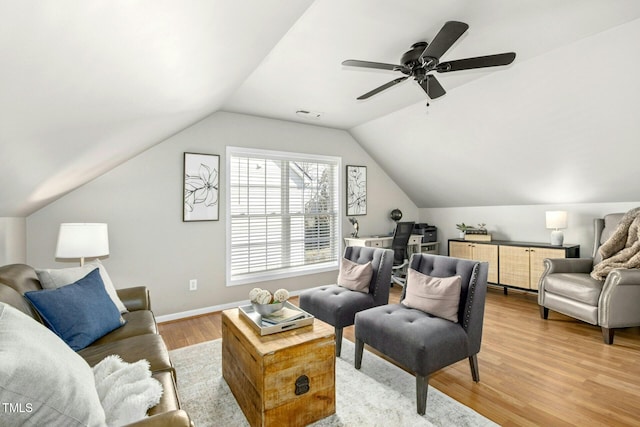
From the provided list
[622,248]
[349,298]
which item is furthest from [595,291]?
[349,298]

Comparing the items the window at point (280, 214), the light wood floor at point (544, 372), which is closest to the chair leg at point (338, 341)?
the light wood floor at point (544, 372)

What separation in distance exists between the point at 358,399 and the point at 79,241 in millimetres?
2455

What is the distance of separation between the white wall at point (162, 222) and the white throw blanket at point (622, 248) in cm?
363

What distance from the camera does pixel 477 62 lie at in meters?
2.11

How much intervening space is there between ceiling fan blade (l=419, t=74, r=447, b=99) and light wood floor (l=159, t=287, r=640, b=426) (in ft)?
7.38

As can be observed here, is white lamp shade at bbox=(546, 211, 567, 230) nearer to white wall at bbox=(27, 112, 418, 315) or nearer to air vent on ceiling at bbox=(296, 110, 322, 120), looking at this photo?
air vent on ceiling at bbox=(296, 110, 322, 120)

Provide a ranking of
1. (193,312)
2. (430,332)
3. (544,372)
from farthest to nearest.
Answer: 1. (193,312)
2. (544,372)
3. (430,332)

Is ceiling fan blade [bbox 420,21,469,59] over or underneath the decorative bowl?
over

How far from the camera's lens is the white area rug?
6.07 ft

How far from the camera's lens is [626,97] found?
2674mm

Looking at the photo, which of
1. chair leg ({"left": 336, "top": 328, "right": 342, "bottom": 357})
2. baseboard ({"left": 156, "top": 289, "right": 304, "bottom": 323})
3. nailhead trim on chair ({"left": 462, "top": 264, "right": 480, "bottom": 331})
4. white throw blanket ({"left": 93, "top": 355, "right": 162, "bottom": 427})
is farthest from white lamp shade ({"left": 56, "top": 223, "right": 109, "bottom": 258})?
nailhead trim on chair ({"left": 462, "top": 264, "right": 480, "bottom": 331})

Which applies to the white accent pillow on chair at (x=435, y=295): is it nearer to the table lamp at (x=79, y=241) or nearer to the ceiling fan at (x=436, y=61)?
the ceiling fan at (x=436, y=61)

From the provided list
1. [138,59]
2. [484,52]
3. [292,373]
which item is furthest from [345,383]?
[484,52]

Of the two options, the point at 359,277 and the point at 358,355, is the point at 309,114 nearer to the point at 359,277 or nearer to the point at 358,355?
the point at 359,277
